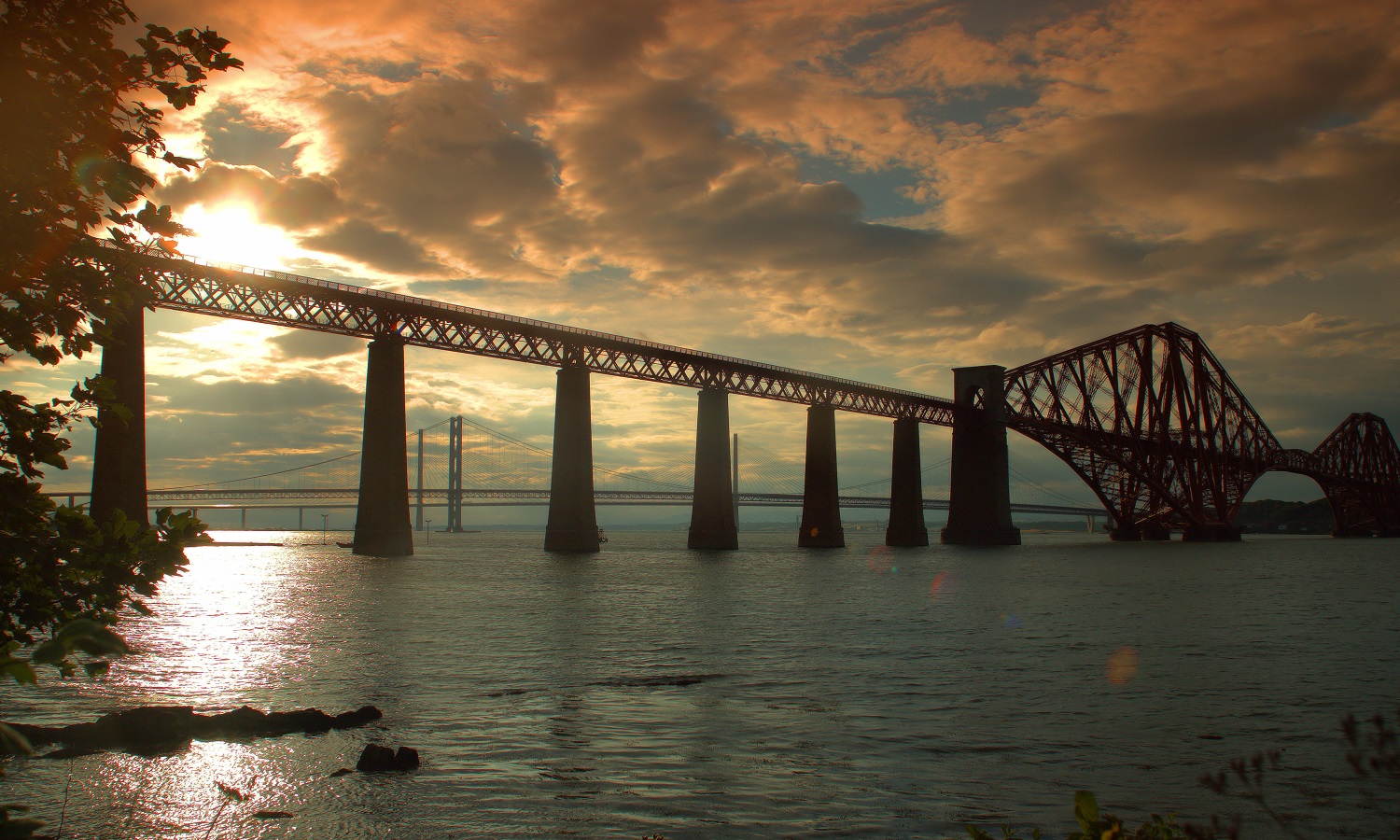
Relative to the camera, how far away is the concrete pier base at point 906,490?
Result: 97.9 metres

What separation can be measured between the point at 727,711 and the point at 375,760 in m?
6.36

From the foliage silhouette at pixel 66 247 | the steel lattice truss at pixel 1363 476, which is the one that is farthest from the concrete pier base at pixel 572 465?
the steel lattice truss at pixel 1363 476

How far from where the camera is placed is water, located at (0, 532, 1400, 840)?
10.8 metres

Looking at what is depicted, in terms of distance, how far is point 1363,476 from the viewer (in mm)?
168500

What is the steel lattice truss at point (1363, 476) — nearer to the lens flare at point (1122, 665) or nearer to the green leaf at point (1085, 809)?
the lens flare at point (1122, 665)

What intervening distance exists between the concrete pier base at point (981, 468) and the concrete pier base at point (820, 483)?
1712 cm

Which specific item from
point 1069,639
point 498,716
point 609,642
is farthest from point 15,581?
point 1069,639

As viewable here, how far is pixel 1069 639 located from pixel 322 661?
20500mm

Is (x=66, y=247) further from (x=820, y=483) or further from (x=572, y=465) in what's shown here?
(x=820, y=483)

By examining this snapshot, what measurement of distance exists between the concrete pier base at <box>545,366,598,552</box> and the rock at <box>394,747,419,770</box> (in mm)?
54481

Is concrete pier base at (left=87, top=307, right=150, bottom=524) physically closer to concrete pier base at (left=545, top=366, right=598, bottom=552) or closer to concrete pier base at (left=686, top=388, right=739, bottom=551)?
concrete pier base at (left=545, top=366, right=598, bottom=552)

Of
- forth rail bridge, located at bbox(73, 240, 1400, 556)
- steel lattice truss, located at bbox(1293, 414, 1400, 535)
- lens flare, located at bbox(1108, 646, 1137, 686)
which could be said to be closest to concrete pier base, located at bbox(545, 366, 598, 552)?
forth rail bridge, located at bbox(73, 240, 1400, 556)

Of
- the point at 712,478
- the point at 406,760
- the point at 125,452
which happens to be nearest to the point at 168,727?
the point at 406,760

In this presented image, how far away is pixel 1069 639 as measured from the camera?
2761 centimetres
